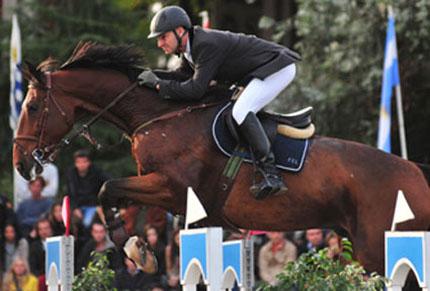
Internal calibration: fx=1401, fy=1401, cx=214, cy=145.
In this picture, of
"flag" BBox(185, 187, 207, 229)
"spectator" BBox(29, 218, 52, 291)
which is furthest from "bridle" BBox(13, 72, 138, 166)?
"spectator" BBox(29, 218, 52, 291)

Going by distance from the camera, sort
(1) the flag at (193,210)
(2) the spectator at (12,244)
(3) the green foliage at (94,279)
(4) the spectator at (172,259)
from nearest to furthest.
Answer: (1) the flag at (193,210) → (3) the green foliage at (94,279) → (4) the spectator at (172,259) → (2) the spectator at (12,244)

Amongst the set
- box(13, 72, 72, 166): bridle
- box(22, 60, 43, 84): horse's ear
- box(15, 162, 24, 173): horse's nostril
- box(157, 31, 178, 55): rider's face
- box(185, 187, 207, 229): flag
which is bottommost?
box(185, 187, 207, 229): flag

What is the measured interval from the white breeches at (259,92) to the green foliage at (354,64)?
7276 millimetres

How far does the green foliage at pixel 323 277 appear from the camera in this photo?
836cm

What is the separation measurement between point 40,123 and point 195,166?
1.25 metres

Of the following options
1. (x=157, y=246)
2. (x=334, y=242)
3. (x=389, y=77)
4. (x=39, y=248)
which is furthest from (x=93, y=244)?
(x=389, y=77)

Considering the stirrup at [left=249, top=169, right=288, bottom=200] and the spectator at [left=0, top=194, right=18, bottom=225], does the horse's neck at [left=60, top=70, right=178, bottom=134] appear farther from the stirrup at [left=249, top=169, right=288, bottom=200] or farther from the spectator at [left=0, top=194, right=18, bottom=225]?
the spectator at [left=0, top=194, right=18, bottom=225]

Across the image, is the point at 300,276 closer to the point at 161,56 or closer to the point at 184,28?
the point at 184,28

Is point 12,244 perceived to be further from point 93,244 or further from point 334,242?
point 334,242

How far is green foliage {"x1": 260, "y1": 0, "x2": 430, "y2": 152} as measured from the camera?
701 inches

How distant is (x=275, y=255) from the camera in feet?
44.4

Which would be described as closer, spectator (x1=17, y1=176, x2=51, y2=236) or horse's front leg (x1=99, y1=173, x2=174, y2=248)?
horse's front leg (x1=99, y1=173, x2=174, y2=248)

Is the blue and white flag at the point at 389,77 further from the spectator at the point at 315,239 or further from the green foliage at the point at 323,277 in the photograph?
the green foliage at the point at 323,277

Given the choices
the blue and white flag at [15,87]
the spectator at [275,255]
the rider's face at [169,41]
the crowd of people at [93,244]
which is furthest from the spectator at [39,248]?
the rider's face at [169,41]
